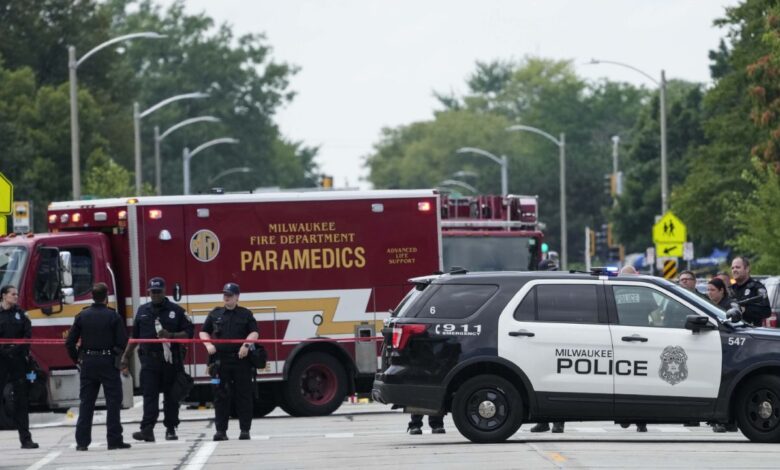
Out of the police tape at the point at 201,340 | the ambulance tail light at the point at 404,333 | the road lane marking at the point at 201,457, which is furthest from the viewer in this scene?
the police tape at the point at 201,340

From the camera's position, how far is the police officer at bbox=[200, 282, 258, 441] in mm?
21500

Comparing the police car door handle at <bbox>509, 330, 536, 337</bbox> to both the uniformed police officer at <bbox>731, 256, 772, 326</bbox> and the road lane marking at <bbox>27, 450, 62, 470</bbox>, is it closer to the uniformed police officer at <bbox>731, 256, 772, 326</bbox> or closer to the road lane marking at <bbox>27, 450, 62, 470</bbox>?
the uniformed police officer at <bbox>731, 256, 772, 326</bbox>

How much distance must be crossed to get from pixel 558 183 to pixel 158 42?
27.6 metres

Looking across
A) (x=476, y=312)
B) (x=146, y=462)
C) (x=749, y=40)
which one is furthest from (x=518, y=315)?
(x=749, y=40)

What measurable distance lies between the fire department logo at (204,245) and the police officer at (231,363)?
11.9ft

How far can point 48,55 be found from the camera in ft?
287

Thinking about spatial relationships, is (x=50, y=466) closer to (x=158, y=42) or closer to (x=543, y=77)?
(x=158, y=42)

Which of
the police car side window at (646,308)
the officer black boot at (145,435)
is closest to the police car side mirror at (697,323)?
the police car side window at (646,308)

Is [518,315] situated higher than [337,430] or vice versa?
[518,315]

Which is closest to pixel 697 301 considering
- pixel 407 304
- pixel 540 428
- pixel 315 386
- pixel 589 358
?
pixel 589 358

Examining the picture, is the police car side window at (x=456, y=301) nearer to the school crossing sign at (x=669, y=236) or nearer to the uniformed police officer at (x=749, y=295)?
the uniformed police officer at (x=749, y=295)

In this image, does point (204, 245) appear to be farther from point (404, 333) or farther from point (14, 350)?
point (404, 333)

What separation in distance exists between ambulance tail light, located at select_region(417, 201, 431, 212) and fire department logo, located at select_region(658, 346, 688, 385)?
7619 millimetres

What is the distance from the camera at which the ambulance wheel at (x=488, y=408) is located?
1911 centimetres
